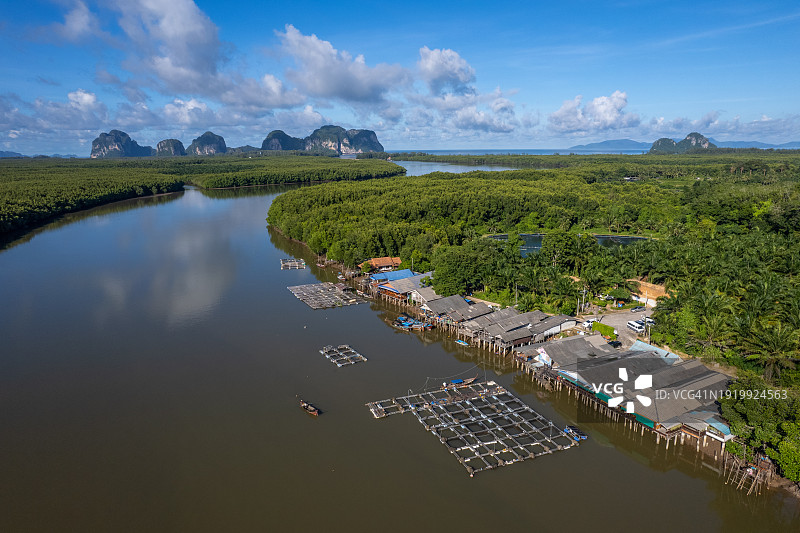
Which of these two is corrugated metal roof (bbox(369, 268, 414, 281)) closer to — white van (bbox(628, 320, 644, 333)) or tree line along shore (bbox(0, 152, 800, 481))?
tree line along shore (bbox(0, 152, 800, 481))

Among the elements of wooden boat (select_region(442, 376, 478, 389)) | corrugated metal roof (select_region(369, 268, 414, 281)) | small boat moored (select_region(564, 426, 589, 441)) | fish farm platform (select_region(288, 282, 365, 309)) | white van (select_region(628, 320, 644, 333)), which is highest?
corrugated metal roof (select_region(369, 268, 414, 281))

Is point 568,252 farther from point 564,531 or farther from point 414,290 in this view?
point 564,531

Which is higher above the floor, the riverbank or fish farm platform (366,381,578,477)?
the riverbank

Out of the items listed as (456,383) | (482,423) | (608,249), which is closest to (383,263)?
(608,249)

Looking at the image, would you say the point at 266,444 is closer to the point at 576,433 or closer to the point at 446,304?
the point at 576,433

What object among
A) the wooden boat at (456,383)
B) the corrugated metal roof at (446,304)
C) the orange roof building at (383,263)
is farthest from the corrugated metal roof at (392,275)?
the wooden boat at (456,383)

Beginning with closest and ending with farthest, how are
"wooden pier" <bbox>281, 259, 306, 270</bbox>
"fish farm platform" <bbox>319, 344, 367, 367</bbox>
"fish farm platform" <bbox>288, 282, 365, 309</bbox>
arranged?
"fish farm platform" <bbox>319, 344, 367, 367</bbox>
"fish farm platform" <bbox>288, 282, 365, 309</bbox>
"wooden pier" <bbox>281, 259, 306, 270</bbox>

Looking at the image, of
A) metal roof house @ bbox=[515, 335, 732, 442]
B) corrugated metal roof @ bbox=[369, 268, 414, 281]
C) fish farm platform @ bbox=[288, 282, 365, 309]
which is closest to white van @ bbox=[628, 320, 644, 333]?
metal roof house @ bbox=[515, 335, 732, 442]

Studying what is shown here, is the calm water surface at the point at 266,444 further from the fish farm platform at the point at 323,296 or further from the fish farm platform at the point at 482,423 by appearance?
the fish farm platform at the point at 323,296
